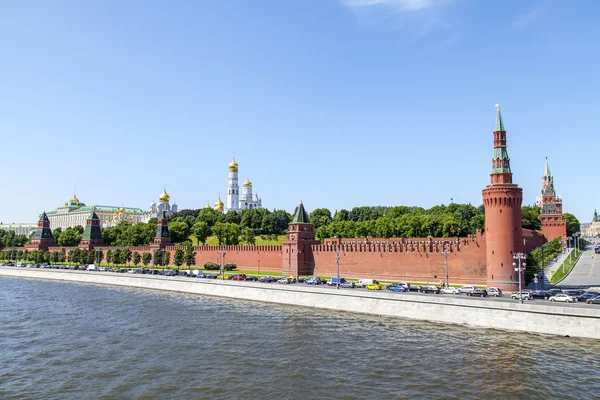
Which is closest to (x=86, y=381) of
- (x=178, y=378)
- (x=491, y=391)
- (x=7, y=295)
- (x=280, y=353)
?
(x=178, y=378)

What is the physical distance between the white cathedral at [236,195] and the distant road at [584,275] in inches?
3788

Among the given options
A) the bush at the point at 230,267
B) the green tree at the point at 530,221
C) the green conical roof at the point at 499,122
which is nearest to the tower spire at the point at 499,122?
the green conical roof at the point at 499,122

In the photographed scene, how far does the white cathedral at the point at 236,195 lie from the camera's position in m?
148

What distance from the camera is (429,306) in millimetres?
34719

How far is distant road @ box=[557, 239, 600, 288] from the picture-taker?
43.7 metres

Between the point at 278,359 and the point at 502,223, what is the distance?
24.9 meters

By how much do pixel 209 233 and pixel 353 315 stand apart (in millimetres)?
77234

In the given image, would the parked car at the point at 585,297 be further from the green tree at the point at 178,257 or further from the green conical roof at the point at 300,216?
the green tree at the point at 178,257

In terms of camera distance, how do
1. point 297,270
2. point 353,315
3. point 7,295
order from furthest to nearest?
point 297,270, point 7,295, point 353,315

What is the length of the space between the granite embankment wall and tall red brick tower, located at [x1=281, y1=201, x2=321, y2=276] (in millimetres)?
11399

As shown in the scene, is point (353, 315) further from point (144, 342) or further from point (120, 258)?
point (120, 258)

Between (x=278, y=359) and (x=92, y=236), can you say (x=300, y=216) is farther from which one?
(x=92, y=236)

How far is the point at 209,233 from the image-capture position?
111m

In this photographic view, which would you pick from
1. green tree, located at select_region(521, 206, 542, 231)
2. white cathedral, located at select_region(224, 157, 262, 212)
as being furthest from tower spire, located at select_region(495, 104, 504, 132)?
white cathedral, located at select_region(224, 157, 262, 212)
